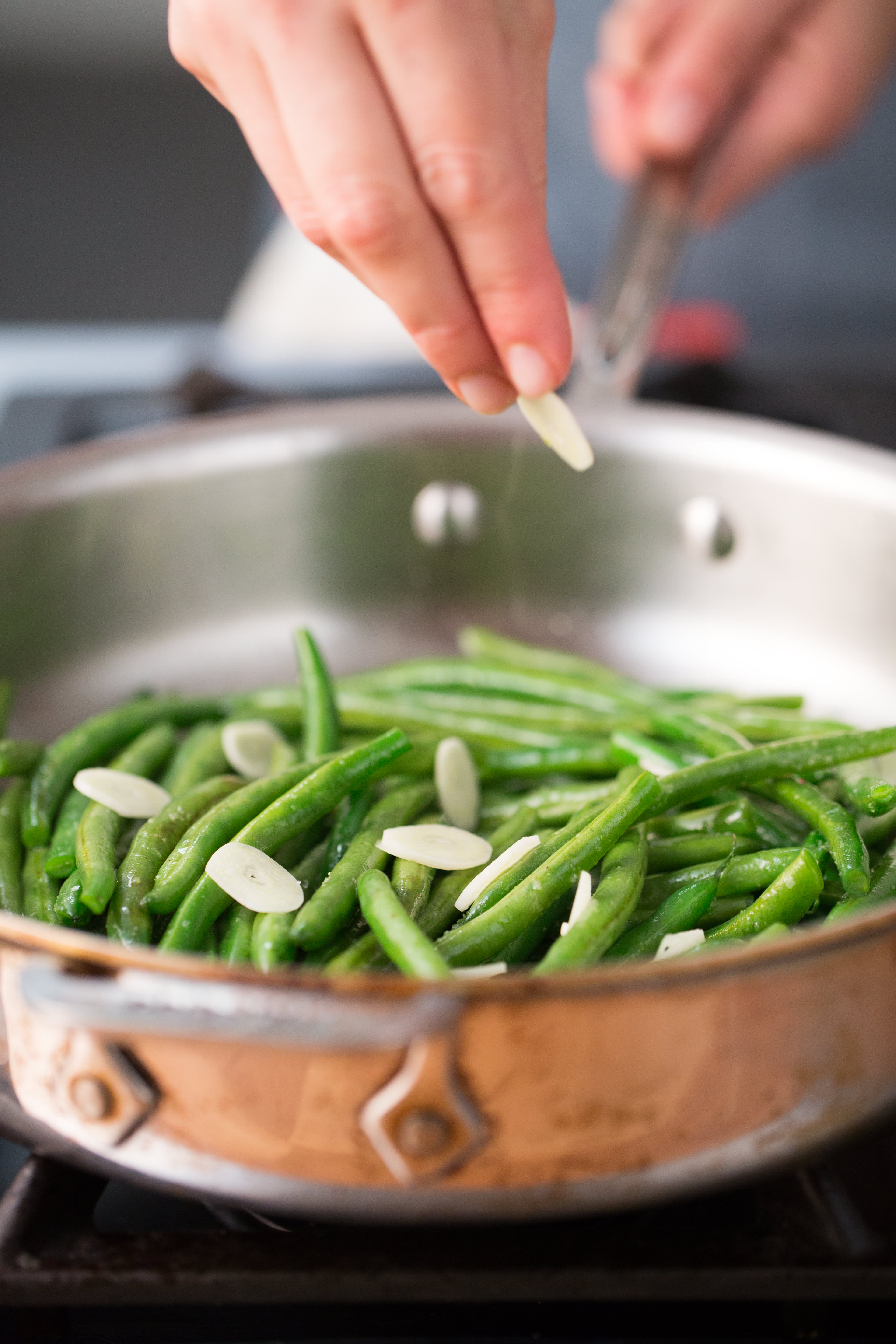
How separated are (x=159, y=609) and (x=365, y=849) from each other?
2.74 ft

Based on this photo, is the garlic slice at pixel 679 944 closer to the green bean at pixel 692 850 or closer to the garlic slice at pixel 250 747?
the green bean at pixel 692 850

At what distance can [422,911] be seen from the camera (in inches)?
48.9

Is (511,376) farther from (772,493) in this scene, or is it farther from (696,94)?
(696,94)

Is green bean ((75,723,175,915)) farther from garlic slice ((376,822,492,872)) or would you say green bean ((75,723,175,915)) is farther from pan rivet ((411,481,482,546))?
pan rivet ((411,481,482,546))

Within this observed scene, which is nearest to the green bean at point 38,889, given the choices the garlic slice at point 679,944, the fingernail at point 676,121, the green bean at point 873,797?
the garlic slice at point 679,944

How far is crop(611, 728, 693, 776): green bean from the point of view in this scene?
1443mm

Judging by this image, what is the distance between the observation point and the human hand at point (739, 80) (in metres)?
2.18

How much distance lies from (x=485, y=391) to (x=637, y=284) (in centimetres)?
97

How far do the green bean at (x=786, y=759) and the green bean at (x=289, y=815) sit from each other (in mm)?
339

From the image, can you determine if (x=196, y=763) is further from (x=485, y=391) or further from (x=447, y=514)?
(x=447, y=514)

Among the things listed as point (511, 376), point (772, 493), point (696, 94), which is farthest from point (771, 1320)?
point (696, 94)

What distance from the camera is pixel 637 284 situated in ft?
6.79

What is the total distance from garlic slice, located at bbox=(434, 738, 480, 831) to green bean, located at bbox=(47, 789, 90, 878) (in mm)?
412

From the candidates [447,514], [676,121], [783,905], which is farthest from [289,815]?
[676,121]
